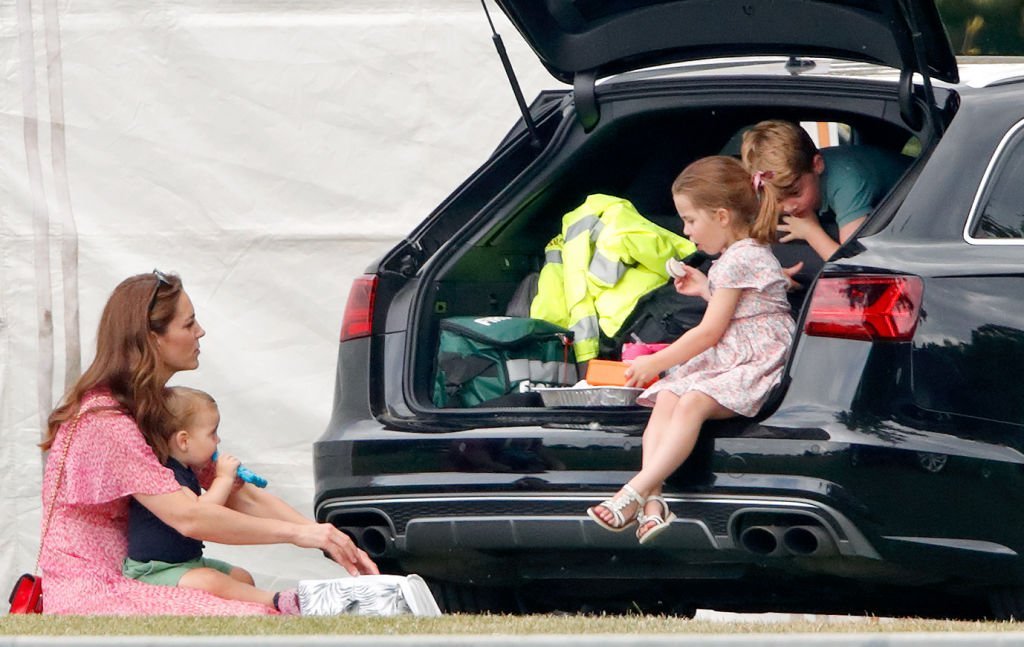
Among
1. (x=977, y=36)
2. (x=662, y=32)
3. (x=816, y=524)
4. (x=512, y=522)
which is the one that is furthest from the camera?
(x=977, y=36)

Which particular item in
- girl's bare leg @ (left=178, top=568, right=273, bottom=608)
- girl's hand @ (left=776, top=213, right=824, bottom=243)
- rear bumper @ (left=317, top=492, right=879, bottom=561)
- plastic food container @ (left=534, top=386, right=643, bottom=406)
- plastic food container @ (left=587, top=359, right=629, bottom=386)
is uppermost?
girl's hand @ (left=776, top=213, right=824, bottom=243)

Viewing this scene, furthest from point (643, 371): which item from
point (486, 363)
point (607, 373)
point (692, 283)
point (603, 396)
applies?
point (486, 363)

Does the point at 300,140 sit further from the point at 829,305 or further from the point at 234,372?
the point at 829,305

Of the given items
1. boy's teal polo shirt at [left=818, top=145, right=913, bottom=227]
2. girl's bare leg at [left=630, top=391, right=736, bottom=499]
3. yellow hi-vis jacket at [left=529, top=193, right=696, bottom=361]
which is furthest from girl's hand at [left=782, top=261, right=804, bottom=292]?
girl's bare leg at [left=630, top=391, right=736, bottom=499]

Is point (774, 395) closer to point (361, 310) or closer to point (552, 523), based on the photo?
point (552, 523)

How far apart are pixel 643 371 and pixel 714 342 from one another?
0.19 meters

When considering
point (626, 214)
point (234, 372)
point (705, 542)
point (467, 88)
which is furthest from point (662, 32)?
point (234, 372)

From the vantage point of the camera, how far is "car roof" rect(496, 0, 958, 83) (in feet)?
14.7

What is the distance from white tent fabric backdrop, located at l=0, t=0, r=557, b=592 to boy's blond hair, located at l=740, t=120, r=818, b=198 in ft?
7.26

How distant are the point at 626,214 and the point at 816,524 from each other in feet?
4.55

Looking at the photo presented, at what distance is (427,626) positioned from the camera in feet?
13.3

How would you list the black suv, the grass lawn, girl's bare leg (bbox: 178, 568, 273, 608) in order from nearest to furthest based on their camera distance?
1. the grass lawn
2. the black suv
3. girl's bare leg (bbox: 178, 568, 273, 608)

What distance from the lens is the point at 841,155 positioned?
16.9 ft

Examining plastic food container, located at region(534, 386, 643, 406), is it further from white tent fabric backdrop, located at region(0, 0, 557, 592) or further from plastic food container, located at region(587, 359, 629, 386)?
white tent fabric backdrop, located at region(0, 0, 557, 592)
